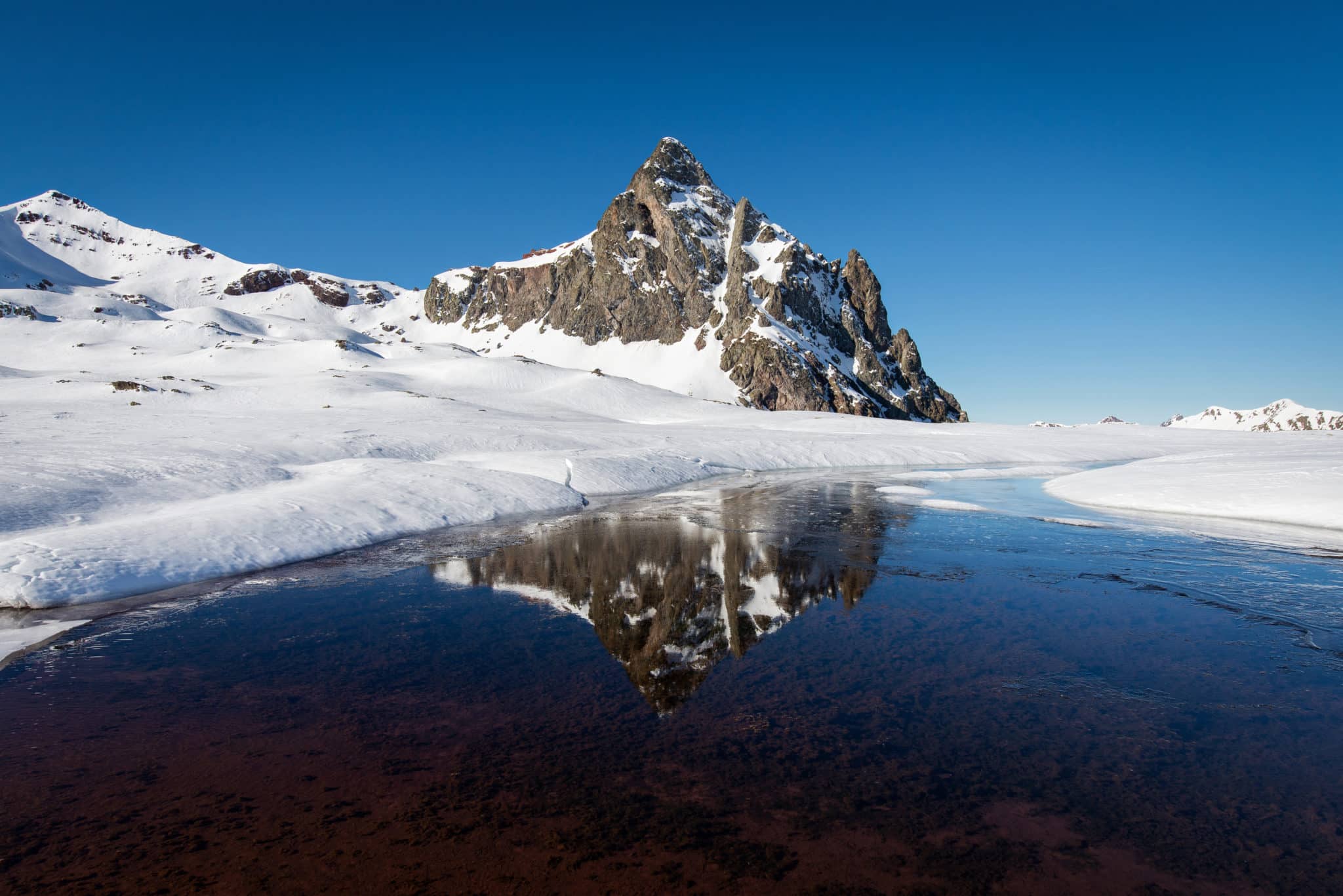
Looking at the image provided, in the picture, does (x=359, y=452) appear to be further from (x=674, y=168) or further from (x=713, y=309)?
(x=674, y=168)

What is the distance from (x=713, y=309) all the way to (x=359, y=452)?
128 metres

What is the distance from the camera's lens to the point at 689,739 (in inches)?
224

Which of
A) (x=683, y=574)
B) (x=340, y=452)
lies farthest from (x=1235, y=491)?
(x=340, y=452)

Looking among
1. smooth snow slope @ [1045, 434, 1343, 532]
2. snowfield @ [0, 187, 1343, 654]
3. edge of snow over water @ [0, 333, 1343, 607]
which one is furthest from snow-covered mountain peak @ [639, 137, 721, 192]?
smooth snow slope @ [1045, 434, 1343, 532]

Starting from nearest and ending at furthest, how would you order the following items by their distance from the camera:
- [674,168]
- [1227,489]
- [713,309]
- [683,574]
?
[683,574], [1227,489], [713,309], [674,168]

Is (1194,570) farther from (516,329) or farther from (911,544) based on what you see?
(516,329)

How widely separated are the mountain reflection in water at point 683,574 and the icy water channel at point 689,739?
0.32ft

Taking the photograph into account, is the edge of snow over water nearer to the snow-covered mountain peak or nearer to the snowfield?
the snowfield

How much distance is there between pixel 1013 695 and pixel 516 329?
176 meters

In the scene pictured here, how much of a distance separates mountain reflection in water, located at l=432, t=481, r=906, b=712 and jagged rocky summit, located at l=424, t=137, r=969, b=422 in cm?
11114

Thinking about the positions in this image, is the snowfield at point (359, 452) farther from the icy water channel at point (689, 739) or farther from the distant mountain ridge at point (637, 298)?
the distant mountain ridge at point (637, 298)

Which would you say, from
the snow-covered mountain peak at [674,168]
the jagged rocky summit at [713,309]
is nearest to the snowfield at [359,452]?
the jagged rocky summit at [713,309]

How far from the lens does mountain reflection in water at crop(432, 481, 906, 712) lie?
8141 mm

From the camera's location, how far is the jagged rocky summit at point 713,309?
134 m
